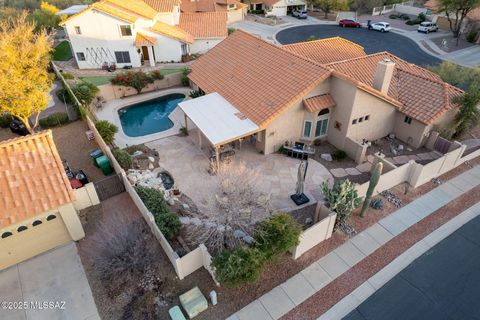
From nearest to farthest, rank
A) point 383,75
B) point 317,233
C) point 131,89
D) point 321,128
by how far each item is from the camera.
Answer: point 317,233, point 383,75, point 321,128, point 131,89

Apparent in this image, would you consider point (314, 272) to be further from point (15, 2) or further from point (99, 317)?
point (15, 2)

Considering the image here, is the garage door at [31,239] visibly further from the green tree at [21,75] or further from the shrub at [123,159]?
the green tree at [21,75]

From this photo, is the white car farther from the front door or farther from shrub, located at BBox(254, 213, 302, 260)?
shrub, located at BBox(254, 213, 302, 260)

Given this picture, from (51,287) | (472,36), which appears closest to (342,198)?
(51,287)

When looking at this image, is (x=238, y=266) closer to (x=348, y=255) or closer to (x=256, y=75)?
(x=348, y=255)

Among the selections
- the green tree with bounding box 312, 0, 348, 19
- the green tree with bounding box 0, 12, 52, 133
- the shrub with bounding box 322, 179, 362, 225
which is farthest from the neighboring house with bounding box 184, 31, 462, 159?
the green tree with bounding box 312, 0, 348, 19

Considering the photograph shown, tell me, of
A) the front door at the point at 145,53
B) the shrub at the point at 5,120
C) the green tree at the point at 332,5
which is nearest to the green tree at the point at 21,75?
the shrub at the point at 5,120

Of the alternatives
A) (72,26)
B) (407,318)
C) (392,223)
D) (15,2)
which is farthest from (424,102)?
(15,2)
